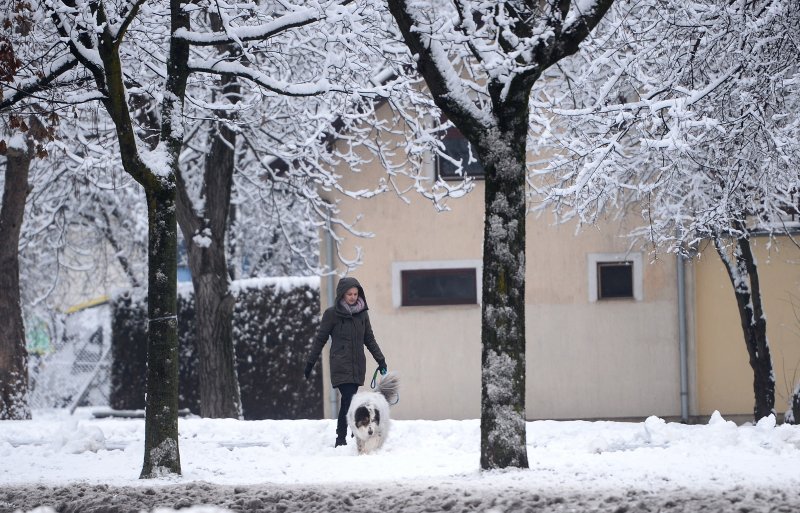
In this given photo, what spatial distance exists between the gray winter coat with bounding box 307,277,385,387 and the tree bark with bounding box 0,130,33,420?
6448mm

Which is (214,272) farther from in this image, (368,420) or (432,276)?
(368,420)

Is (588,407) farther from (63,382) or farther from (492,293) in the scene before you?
(63,382)

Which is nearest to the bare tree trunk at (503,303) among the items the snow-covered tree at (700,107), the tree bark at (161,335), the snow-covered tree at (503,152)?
the snow-covered tree at (503,152)

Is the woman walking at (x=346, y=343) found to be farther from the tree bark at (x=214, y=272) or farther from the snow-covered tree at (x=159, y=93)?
the tree bark at (x=214, y=272)

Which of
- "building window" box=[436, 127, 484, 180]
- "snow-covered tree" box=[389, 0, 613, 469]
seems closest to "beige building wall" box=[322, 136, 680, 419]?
"building window" box=[436, 127, 484, 180]

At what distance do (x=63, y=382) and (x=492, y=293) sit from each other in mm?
22004

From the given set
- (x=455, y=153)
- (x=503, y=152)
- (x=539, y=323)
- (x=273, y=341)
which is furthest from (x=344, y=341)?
(x=273, y=341)

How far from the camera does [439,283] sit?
18031mm

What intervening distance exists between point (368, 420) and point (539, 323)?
6845 millimetres

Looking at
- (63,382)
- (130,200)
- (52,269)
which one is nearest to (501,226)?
(130,200)

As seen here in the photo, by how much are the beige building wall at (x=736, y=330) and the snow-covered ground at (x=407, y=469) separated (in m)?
4.56

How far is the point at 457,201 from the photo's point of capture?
17.9 m

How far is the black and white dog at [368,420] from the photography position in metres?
11.5

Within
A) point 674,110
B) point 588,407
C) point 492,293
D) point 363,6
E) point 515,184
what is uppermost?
point 363,6
